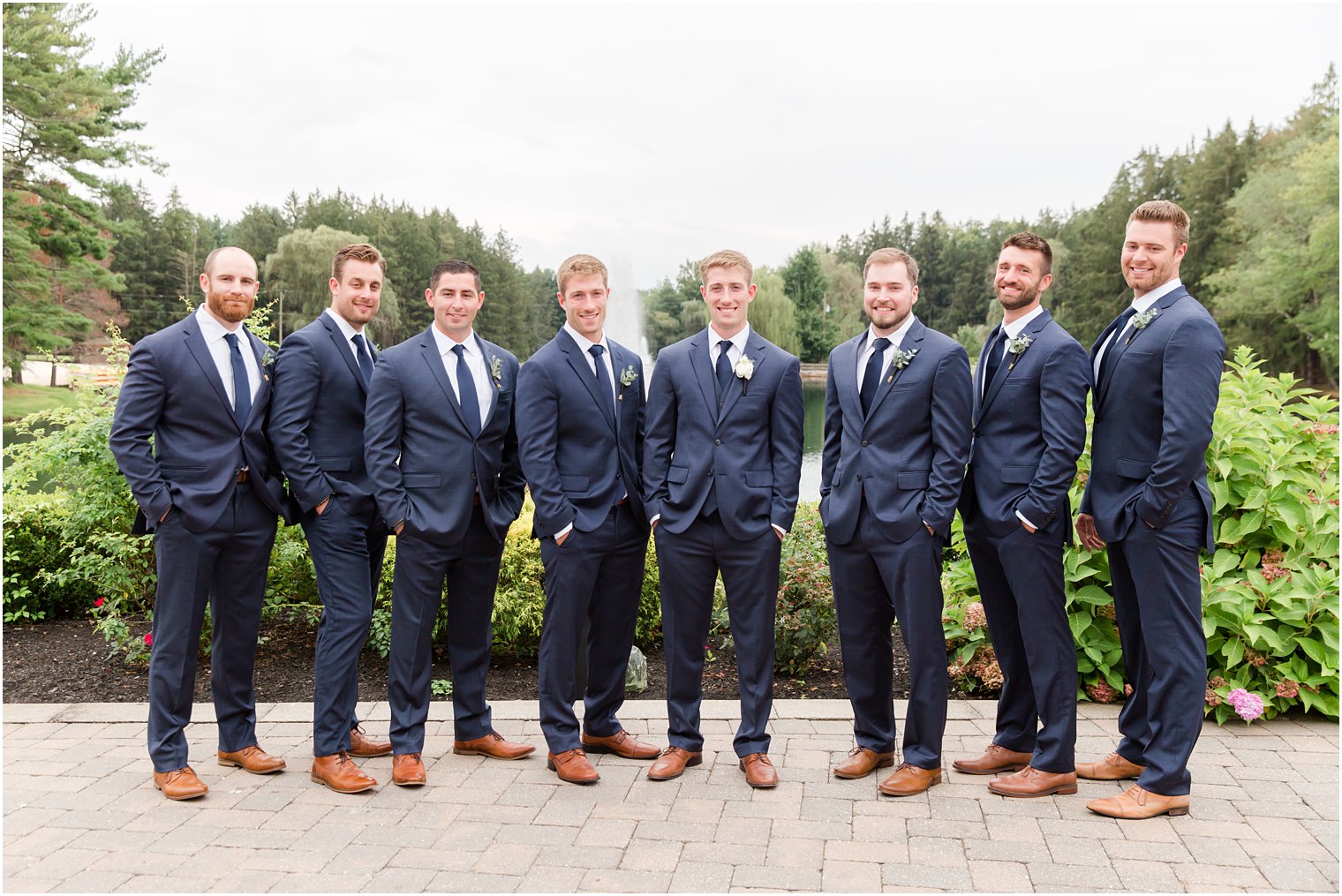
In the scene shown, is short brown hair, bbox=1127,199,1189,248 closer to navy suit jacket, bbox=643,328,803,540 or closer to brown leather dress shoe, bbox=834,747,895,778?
navy suit jacket, bbox=643,328,803,540

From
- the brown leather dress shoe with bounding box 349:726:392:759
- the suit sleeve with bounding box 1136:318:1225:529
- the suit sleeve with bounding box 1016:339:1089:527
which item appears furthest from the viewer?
the brown leather dress shoe with bounding box 349:726:392:759

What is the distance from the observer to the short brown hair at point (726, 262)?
14.6 ft

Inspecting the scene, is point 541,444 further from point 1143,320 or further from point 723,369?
point 1143,320

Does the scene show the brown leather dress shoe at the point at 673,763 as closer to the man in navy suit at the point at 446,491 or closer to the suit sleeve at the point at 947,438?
the man in navy suit at the point at 446,491

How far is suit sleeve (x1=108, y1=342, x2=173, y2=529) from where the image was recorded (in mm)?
4199

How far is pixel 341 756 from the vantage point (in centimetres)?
438

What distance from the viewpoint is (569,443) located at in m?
4.55

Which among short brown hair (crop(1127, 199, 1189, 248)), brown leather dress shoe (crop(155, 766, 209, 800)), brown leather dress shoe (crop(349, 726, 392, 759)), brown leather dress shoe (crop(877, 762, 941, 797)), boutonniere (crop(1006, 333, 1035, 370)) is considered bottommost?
brown leather dress shoe (crop(349, 726, 392, 759))

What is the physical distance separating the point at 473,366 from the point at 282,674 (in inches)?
105

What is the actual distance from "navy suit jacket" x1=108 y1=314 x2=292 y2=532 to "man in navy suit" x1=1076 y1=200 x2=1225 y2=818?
369 cm

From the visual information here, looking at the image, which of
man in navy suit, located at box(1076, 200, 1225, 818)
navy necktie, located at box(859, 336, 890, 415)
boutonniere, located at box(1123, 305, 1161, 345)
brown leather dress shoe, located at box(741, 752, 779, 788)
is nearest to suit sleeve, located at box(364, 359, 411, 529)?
brown leather dress shoe, located at box(741, 752, 779, 788)

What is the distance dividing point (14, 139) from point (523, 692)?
2656 cm

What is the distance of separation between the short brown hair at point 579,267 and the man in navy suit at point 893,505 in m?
1.16

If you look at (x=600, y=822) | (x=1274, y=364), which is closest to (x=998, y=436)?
(x=600, y=822)
